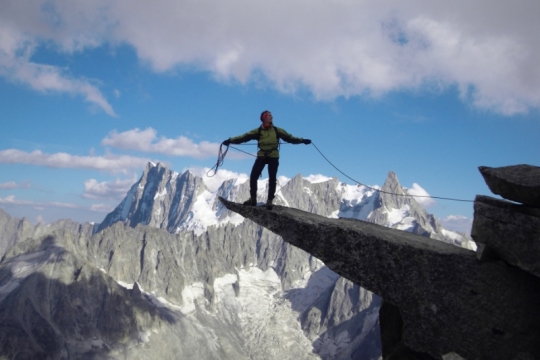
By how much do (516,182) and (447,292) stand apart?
14.6ft

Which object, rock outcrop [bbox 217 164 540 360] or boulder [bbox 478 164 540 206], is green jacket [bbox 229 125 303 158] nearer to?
rock outcrop [bbox 217 164 540 360]

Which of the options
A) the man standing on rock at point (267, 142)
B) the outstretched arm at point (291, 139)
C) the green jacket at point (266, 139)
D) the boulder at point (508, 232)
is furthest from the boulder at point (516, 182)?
the green jacket at point (266, 139)

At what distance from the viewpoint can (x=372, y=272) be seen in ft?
51.5

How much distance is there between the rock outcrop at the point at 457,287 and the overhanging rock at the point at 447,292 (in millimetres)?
31

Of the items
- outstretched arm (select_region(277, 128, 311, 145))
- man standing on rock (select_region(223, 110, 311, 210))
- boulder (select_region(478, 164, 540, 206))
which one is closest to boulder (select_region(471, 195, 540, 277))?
boulder (select_region(478, 164, 540, 206))

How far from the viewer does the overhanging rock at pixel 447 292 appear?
46.1 ft

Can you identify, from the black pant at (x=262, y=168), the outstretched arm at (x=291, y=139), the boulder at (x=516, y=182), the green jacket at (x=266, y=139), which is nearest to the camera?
the boulder at (x=516, y=182)

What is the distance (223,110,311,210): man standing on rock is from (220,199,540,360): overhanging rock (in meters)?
4.61

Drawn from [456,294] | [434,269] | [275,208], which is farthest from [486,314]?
[275,208]

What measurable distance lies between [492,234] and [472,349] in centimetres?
402

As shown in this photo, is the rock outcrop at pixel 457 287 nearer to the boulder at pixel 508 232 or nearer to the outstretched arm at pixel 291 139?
the boulder at pixel 508 232

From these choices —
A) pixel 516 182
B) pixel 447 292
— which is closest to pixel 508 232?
pixel 516 182

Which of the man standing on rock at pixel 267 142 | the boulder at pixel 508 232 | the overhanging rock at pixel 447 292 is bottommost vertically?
the overhanging rock at pixel 447 292

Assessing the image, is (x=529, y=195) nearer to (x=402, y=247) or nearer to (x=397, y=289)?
(x=402, y=247)
